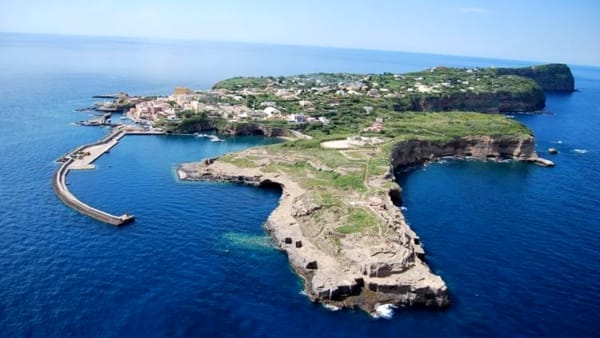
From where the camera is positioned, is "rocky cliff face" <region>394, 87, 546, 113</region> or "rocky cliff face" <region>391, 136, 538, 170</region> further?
"rocky cliff face" <region>394, 87, 546, 113</region>

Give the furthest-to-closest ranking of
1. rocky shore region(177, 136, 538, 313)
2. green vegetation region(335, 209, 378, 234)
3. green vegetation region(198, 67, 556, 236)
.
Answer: green vegetation region(198, 67, 556, 236)
green vegetation region(335, 209, 378, 234)
rocky shore region(177, 136, 538, 313)

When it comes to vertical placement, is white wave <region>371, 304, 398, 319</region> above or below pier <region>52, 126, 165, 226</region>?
below

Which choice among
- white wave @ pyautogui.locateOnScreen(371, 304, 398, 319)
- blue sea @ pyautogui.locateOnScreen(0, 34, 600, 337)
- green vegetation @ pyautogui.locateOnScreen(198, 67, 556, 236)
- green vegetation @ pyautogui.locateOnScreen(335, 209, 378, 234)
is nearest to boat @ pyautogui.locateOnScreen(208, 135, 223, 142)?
green vegetation @ pyautogui.locateOnScreen(198, 67, 556, 236)

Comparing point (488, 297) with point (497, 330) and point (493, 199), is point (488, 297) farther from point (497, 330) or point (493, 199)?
point (493, 199)

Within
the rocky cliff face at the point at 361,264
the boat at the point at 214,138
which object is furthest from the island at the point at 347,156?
the boat at the point at 214,138

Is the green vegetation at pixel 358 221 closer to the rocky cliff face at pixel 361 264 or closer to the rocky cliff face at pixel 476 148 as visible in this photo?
the rocky cliff face at pixel 361 264

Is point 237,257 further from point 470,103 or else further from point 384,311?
point 470,103

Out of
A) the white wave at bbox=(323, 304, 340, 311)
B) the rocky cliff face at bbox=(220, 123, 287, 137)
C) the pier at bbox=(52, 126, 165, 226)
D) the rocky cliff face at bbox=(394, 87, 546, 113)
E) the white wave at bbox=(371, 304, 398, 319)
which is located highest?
the rocky cliff face at bbox=(394, 87, 546, 113)

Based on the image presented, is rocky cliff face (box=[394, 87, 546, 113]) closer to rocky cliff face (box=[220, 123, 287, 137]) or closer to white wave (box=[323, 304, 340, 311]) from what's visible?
rocky cliff face (box=[220, 123, 287, 137])
